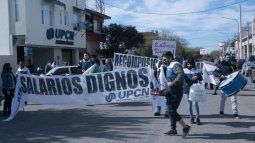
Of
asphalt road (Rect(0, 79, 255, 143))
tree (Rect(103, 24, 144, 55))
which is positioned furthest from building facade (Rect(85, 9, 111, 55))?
asphalt road (Rect(0, 79, 255, 143))

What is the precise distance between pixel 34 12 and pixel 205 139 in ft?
89.8

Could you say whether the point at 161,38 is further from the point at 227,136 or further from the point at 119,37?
the point at 227,136

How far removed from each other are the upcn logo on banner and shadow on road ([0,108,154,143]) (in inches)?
912

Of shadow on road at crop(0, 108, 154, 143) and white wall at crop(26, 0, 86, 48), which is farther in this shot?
white wall at crop(26, 0, 86, 48)

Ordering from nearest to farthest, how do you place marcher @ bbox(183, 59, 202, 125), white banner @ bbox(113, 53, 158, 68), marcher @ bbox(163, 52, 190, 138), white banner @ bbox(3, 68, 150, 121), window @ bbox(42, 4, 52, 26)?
1. marcher @ bbox(163, 52, 190, 138)
2. marcher @ bbox(183, 59, 202, 125)
3. white banner @ bbox(3, 68, 150, 121)
4. white banner @ bbox(113, 53, 158, 68)
5. window @ bbox(42, 4, 52, 26)

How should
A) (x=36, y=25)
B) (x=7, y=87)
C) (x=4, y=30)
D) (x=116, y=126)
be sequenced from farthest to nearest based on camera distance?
1. (x=36, y=25)
2. (x=4, y=30)
3. (x=7, y=87)
4. (x=116, y=126)

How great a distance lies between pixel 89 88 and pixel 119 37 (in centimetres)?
4521

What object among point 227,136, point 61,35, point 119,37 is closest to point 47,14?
point 61,35

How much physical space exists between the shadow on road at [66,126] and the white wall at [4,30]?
1791cm

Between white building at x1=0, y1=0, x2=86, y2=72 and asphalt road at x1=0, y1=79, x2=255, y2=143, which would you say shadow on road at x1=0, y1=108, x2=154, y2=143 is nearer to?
asphalt road at x1=0, y1=79, x2=255, y2=143

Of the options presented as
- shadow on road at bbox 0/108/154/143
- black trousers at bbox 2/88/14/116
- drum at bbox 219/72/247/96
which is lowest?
shadow on road at bbox 0/108/154/143

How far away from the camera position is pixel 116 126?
12.1m

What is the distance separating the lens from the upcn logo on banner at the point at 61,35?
38250 millimetres

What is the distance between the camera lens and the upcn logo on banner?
38.2m
